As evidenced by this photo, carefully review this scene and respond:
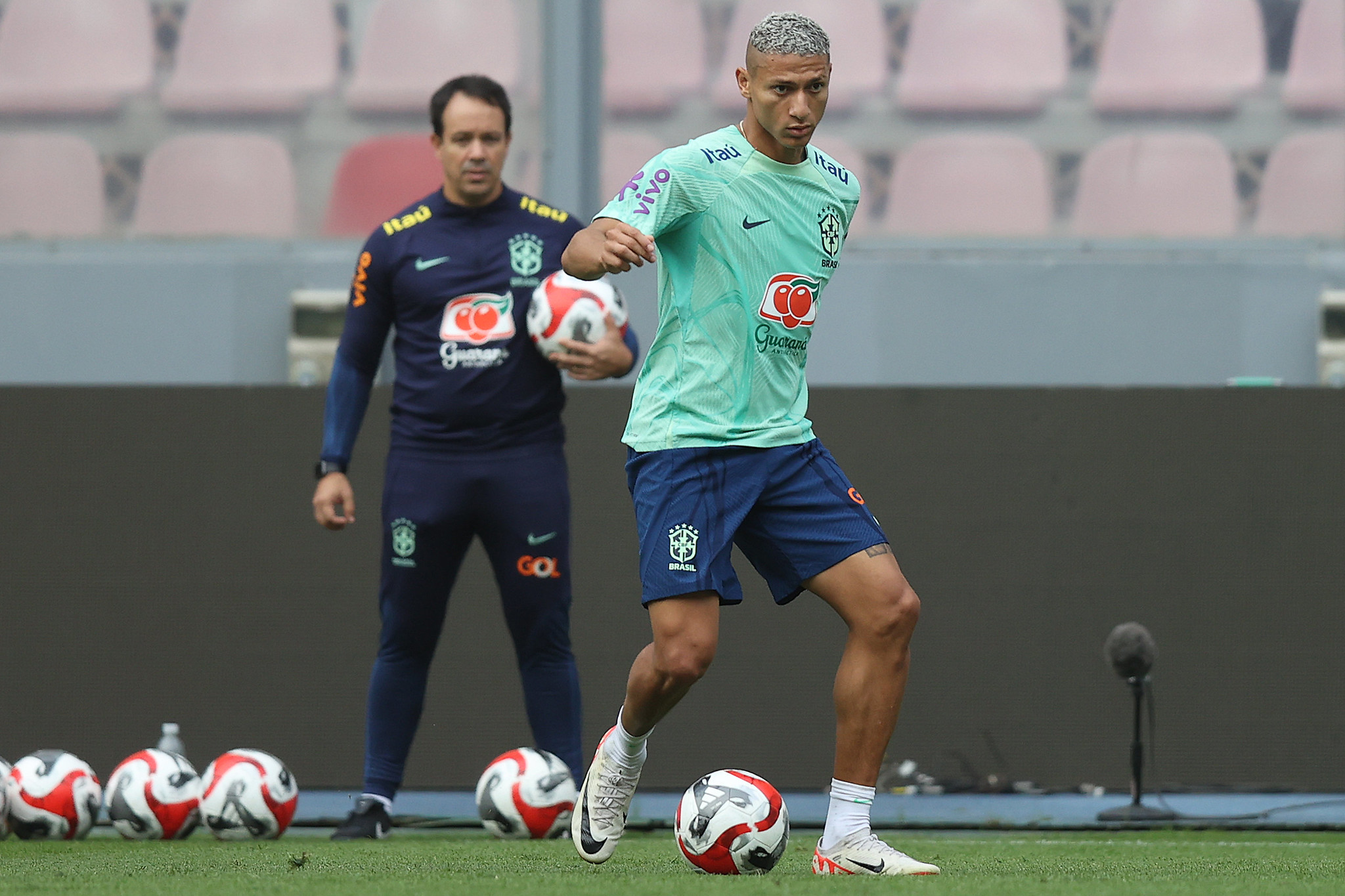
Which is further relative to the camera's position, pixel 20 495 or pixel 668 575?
→ pixel 20 495

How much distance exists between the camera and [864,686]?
13.0 ft

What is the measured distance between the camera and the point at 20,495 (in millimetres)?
7098

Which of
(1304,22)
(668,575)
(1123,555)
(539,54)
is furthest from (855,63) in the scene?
(668,575)

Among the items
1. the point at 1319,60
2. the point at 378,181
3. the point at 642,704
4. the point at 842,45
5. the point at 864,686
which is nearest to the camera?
the point at 864,686

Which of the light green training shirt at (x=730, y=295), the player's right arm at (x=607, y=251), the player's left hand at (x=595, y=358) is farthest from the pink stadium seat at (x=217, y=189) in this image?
the player's right arm at (x=607, y=251)

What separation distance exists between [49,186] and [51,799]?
14.6 feet

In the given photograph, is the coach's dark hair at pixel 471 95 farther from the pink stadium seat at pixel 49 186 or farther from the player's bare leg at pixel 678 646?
the pink stadium seat at pixel 49 186

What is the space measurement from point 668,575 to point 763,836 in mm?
610

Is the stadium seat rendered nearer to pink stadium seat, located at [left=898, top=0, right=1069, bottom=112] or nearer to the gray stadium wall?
the gray stadium wall

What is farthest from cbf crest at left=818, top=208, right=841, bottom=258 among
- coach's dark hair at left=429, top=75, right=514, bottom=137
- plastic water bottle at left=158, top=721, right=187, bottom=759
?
→ plastic water bottle at left=158, top=721, right=187, bottom=759

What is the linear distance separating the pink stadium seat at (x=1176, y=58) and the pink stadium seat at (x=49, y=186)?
4940 mm

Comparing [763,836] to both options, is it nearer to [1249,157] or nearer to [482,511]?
[482,511]

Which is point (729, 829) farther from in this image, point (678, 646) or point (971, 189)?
point (971, 189)

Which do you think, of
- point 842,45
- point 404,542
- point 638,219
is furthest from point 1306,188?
point 638,219
